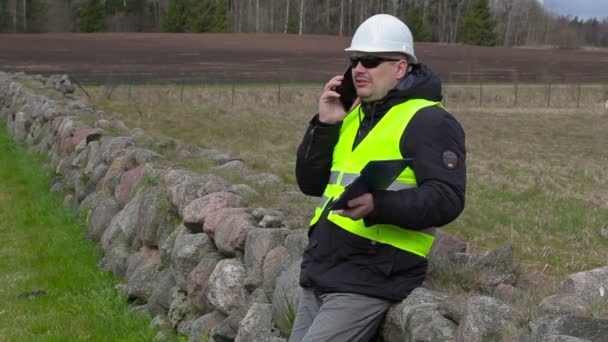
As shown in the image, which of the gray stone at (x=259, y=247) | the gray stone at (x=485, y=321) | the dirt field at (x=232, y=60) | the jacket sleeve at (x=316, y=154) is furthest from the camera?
the dirt field at (x=232, y=60)

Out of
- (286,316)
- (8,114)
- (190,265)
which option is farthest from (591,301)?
(8,114)

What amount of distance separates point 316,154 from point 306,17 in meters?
105

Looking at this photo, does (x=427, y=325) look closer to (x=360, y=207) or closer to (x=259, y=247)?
(x=360, y=207)

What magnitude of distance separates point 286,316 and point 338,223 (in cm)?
101

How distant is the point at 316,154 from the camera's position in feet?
13.7

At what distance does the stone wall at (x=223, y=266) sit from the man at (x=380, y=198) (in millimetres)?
199

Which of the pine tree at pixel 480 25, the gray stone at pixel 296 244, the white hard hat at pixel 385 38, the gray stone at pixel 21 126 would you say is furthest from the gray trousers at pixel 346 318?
the pine tree at pixel 480 25

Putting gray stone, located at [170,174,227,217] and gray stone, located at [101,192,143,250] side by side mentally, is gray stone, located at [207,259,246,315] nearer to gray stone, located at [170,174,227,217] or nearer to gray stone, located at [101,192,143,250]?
gray stone, located at [170,174,227,217]

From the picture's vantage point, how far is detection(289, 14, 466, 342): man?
3678 mm

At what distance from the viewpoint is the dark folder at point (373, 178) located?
3592mm

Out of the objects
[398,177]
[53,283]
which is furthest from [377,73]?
[53,283]

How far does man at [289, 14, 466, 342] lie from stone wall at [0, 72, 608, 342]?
0.20 metres

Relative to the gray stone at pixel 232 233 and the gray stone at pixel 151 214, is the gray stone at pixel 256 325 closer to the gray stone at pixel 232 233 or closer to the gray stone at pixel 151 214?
the gray stone at pixel 232 233

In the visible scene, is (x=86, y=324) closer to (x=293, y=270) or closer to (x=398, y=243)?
(x=293, y=270)
